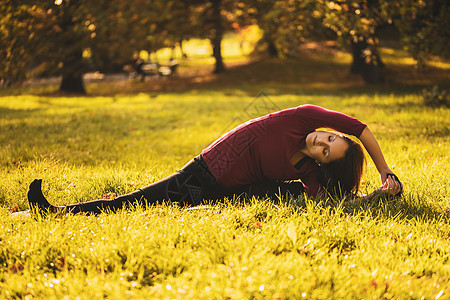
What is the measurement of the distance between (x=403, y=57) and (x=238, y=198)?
84.0ft

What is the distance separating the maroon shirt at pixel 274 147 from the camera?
153 inches

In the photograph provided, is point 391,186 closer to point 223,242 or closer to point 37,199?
point 223,242

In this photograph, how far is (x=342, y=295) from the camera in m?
2.53

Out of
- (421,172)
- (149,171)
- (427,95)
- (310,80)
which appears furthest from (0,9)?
(310,80)

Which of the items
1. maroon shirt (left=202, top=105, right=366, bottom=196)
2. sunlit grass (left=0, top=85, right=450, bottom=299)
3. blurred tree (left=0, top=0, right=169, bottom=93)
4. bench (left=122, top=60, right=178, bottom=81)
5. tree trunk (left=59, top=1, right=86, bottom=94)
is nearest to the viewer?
sunlit grass (left=0, top=85, right=450, bottom=299)

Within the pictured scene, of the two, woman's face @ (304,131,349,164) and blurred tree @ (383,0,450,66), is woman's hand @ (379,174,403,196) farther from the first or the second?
blurred tree @ (383,0,450,66)

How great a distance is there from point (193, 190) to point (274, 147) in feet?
2.92

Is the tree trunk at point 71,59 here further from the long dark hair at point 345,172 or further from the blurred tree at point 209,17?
the long dark hair at point 345,172

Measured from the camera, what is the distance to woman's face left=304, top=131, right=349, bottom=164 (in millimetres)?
3771

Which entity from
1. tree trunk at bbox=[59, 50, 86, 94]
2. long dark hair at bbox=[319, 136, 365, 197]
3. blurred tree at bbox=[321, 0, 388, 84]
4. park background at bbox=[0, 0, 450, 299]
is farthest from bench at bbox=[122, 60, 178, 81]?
long dark hair at bbox=[319, 136, 365, 197]

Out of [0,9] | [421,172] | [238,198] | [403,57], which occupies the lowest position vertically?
[403,57]

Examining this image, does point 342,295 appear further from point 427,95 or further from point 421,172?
point 427,95

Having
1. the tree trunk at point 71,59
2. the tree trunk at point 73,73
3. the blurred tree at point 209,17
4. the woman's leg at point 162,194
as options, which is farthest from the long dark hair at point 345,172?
the blurred tree at point 209,17

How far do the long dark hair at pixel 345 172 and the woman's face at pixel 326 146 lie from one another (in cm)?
5
